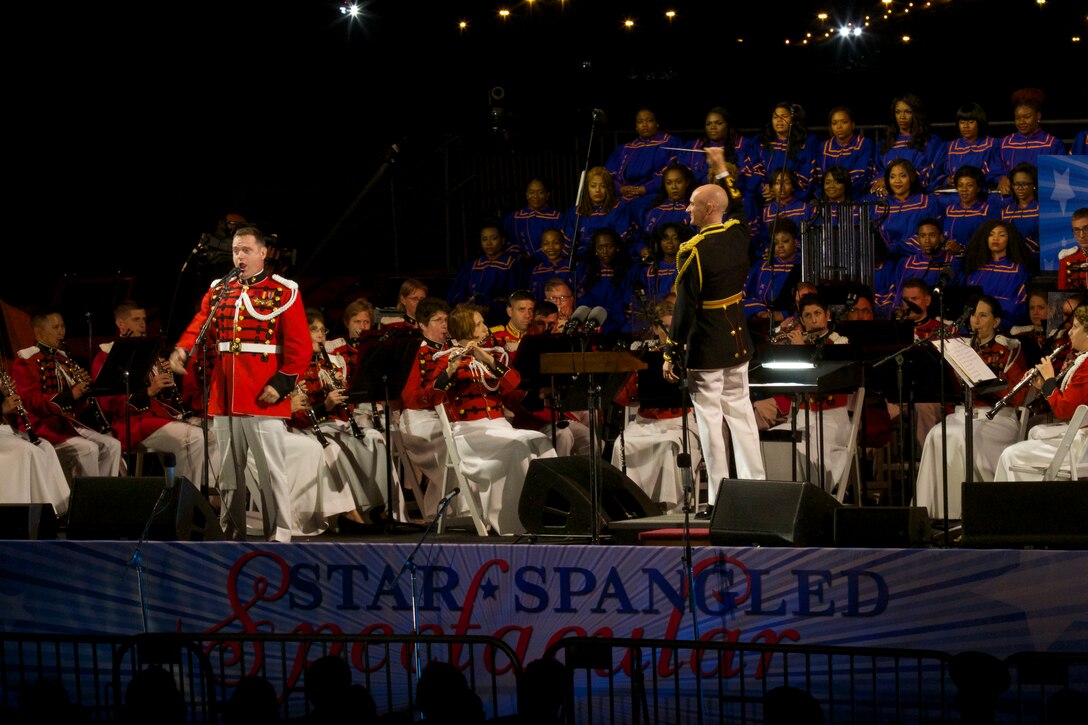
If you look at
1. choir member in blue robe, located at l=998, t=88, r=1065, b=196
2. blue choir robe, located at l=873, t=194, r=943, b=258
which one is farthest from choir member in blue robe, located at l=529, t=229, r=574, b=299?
choir member in blue robe, located at l=998, t=88, r=1065, b=196

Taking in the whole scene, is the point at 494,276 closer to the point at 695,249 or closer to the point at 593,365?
the point at 695,249

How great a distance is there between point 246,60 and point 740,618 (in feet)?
32.4

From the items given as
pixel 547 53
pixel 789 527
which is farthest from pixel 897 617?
pixel 547 53

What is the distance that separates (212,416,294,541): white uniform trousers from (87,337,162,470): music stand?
0.70 metres

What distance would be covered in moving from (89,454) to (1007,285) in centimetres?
725

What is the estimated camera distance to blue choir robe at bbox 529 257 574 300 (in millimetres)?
12789

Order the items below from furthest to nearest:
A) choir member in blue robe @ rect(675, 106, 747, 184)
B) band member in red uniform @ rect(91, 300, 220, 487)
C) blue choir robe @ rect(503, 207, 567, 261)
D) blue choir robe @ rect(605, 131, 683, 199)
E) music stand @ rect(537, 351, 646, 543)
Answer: blue choir robe @ rect(503, 207, 567, 261)
blue choir robe @ rect(605, 131, 683, 199)
choir member in blue robe @ rect(675, 106, 747, 184)
band member in red uniform @ rect(91, 300, 220, 487)
music stand @ rect(537, 351, 646, 543)

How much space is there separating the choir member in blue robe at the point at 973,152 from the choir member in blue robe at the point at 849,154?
630 mm

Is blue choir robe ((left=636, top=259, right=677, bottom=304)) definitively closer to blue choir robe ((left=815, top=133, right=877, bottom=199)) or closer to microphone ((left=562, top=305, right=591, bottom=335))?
blue choir robe ((left=815, top=133, right=877, bottom=199))

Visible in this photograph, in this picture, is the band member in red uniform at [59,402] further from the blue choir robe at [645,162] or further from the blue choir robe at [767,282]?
the blue choir robe at [645,162]

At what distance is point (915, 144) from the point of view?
41.4 feet

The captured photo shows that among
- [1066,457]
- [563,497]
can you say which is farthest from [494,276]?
[1066,457]

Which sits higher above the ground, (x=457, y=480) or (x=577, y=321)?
(x=577, y=321)

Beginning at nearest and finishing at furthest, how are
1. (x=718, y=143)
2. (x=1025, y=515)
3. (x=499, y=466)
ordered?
1. (x=1025, y=515)
2. (x=499, y=466)
3. (x=718, y=143)
